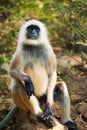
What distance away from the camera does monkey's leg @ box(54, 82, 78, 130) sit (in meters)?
5.66

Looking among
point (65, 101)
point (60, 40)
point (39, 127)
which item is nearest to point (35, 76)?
point (65, 101)

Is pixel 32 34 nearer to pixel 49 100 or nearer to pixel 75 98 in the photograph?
pixel 49 100

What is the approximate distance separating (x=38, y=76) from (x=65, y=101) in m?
0.50

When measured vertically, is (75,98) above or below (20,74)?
below

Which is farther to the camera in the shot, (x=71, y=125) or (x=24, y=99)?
(x=71, y=125)

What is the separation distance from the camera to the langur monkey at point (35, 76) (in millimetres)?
5430

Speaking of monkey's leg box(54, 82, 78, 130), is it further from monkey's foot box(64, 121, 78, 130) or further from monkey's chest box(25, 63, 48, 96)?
monkey's chest box(25, 63, 48, 96)

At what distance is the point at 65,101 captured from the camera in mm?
5691

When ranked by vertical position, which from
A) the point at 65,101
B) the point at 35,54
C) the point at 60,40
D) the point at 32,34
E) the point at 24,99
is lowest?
the point at 65,101

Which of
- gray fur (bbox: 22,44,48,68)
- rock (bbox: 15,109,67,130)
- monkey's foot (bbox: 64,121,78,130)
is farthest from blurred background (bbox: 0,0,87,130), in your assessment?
gray fur (bbox: 22,44,48,68)

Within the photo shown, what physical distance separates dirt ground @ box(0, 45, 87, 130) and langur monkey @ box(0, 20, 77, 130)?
10.3 inches

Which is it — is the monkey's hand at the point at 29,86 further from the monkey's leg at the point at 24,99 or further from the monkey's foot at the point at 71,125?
the monkey's foot at the point at 71,125

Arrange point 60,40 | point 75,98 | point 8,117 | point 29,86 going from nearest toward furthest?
1. point 29,86
2. point 8,117
3. point 75,98
4. point 60,40

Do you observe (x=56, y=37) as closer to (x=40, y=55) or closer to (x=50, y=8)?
(x=50, y=8)
